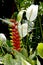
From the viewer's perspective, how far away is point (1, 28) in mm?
1444

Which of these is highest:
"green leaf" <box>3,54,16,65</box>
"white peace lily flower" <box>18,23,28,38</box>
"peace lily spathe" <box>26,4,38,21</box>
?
A: "peace lily spathe" <box>26,4,38,21</box>

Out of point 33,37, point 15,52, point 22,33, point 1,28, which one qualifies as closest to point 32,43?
point 33,37

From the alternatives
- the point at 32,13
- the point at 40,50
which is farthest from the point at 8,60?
the point at 32,13

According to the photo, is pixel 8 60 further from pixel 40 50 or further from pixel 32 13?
pixel 32 13

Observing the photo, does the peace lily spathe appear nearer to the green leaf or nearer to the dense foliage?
the dense foliage

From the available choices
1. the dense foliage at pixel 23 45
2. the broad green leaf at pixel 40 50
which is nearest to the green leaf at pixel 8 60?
the dense foliage at pixel 23 45

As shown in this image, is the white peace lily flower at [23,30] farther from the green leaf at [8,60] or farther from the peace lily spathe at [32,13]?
the green leaf at [8,60]

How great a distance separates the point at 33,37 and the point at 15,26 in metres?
0.31

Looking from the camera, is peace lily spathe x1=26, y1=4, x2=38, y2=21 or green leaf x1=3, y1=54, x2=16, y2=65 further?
peace lily spathe x1=26, y1=4, x2=38, y2=21

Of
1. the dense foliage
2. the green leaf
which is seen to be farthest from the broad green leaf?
the green leaf

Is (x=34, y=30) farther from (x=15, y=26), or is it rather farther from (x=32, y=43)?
(x=15, y=26)

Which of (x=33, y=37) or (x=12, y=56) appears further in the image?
(x=33, y=37)

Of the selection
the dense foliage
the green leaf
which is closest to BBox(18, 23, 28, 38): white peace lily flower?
the dense foliage

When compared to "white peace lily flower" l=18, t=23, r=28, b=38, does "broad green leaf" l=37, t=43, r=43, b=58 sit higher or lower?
lower
